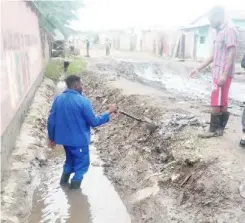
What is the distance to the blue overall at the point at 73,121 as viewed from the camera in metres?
4.66

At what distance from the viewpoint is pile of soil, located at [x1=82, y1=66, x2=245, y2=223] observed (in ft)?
12.5

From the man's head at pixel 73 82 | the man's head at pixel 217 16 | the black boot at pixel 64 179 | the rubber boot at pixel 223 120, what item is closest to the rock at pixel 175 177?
the rubber boot at pixel 223 120

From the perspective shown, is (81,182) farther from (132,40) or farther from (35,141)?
(132,40)

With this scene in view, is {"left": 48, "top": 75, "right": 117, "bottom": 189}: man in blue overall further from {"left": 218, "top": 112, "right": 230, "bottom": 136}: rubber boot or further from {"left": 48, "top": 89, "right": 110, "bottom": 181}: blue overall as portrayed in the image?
{"left": 218, "top": 112, "right": 230, "bottom": 136}: rubber boot

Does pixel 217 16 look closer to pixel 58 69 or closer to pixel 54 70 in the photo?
pixel 54 70

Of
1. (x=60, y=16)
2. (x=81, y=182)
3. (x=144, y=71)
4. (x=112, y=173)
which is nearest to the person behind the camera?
(x=81, y=182)

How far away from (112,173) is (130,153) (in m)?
0.53

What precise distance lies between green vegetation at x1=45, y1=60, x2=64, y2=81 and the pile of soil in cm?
972

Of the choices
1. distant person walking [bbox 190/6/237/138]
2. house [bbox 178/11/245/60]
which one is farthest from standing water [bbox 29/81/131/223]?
house [bbox 178/11/245/60]

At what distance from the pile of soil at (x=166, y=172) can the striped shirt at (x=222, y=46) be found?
1.11 metres

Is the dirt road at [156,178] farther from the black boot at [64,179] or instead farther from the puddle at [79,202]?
the black boot at [64,179]

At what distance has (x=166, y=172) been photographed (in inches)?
195

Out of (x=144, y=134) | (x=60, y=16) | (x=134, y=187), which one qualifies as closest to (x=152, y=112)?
(x=144, y=134)

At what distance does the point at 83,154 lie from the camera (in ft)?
16.1
